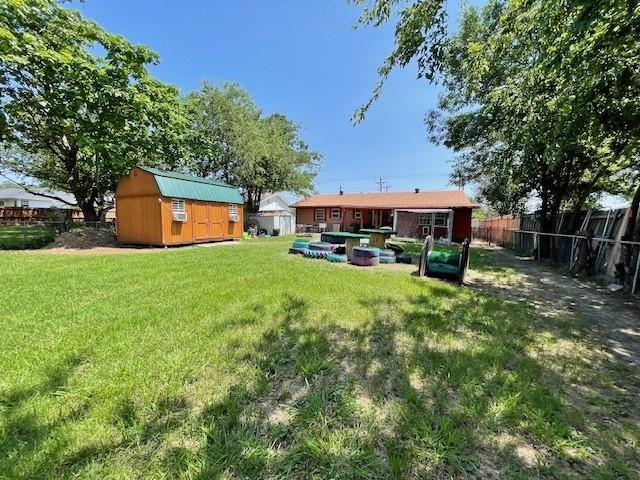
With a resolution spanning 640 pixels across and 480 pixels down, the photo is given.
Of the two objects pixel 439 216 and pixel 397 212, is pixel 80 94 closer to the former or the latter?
pixel 397 212

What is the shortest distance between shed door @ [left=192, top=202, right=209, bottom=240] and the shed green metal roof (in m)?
0.38

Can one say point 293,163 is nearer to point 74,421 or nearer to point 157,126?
point 157,126

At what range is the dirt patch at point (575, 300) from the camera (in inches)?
154

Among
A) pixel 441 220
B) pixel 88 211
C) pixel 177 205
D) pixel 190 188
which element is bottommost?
pixel 88 211

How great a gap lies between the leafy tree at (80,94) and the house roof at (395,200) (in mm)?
15137

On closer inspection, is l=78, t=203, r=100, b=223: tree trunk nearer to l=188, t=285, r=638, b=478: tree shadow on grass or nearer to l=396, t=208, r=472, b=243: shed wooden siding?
l=188, t=285, r=638, b=478: tree shadow on grass

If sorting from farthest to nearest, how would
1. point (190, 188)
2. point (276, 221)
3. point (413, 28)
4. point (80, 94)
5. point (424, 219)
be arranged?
point (276, 221)
point (424, 219)
point (190, 188)
point (80, 94)
point (413, 28)

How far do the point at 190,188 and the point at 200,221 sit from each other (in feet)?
5.07

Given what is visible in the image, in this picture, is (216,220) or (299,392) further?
(216,220)

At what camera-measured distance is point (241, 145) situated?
20422 millimetres

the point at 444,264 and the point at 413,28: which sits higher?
the point at 413,28

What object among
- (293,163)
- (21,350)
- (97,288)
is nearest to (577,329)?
(21,350)

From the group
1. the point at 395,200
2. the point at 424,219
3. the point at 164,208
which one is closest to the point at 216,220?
the point at 164,208

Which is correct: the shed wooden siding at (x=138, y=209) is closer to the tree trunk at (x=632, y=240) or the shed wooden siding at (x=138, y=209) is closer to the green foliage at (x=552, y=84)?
the green foliage at (x=552, y=84)
